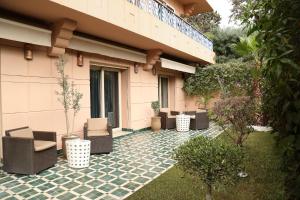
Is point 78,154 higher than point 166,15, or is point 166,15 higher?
point 166,15

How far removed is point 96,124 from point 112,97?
258 centimetres

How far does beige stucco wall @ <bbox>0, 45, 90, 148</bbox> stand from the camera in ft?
20.9

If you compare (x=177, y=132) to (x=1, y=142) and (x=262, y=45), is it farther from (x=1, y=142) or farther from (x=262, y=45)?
(x=262, y=45)

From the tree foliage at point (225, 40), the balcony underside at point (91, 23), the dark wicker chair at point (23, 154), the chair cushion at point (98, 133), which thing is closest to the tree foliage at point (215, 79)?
the balcony underside at point (91, 23)

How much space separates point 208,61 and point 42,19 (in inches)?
444

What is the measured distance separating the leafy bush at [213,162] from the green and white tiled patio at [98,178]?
1.56m

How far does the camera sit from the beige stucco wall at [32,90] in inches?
251

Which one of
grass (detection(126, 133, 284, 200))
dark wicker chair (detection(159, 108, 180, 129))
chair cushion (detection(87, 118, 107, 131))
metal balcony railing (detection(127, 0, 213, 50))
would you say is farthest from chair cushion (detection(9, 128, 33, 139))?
dark wicker chair (detection(159, 108, 180, 129))

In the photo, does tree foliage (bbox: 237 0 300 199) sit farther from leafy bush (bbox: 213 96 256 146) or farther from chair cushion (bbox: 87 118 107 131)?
chair cushion (bbox: 87 118 107 131)

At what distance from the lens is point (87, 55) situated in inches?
348

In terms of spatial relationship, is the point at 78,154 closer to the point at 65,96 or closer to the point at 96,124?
the point at 65,96

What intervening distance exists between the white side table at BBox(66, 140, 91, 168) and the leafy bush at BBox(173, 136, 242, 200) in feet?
10.7

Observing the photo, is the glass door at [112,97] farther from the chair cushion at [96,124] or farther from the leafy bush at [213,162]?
the leafy bush at [213,162]

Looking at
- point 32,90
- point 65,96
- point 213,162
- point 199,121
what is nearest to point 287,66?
point 213,162
